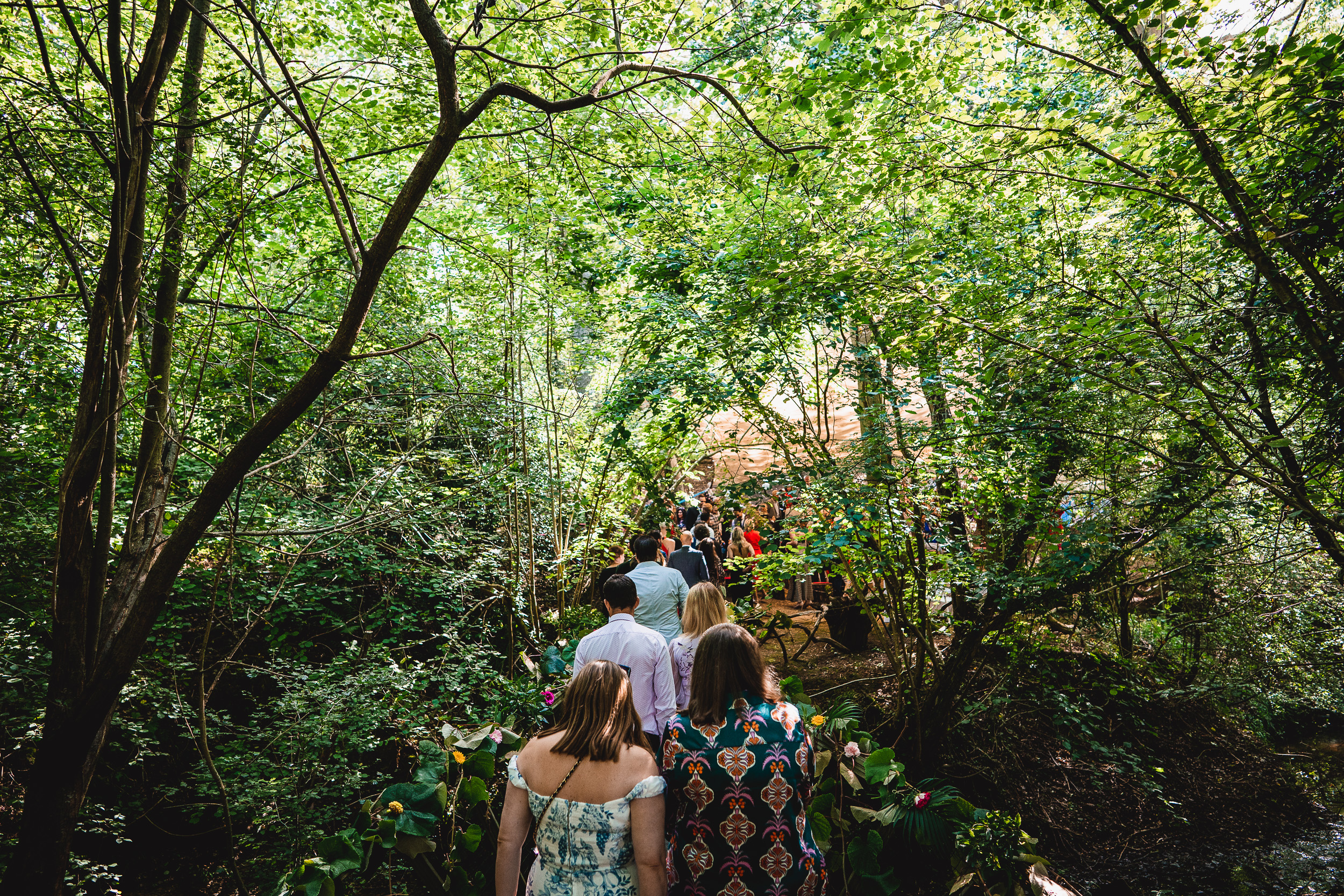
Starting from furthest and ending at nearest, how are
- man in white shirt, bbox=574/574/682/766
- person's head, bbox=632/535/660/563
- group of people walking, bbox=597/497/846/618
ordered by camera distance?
group of people walking, bbox=597/497/846/618 → person's head, bbox=632/535/660/563 → man in white shirt, bbox=574/574/682/766

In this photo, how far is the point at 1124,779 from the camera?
16.6 ft

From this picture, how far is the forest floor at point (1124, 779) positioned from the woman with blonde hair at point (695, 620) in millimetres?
1991

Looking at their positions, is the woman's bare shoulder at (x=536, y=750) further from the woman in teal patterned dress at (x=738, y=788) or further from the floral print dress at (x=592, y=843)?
the woman in teal patterned dress at (x=738, y=788)

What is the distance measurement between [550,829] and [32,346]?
13.1 ft

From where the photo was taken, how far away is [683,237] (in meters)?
5.16

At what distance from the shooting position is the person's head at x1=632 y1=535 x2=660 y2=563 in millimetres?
4367

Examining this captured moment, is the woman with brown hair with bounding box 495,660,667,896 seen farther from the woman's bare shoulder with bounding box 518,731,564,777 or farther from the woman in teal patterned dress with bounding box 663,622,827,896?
the woman in teal patterned dress with bounding box 663,622,827,896

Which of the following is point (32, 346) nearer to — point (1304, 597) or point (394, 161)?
point (394, 161)

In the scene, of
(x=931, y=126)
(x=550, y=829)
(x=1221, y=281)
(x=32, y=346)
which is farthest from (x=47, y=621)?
(x=1221, y=281)

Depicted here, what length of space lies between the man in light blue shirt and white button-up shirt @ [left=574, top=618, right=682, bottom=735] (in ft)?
2.82

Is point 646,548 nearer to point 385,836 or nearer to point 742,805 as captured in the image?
point 385,836

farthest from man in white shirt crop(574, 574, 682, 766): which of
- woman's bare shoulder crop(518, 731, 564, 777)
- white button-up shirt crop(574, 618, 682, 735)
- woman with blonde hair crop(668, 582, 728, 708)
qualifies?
woman's bare shoulder crop(518, 731, 564, 777)

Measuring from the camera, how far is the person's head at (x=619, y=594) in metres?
3.42

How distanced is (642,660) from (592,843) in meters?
1.34
